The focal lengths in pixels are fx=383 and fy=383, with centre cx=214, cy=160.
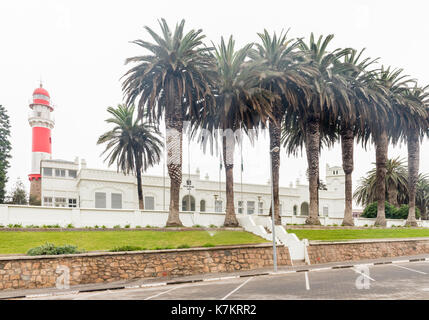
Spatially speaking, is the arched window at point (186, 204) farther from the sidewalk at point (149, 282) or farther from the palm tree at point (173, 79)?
the sidewalk at point (149, 282)

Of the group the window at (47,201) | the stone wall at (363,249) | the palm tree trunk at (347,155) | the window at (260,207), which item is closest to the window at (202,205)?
the window at (260,207)

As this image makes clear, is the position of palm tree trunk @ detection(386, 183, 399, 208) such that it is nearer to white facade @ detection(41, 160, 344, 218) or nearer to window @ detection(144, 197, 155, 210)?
white facade @ detection(41, 160, 344, 218)

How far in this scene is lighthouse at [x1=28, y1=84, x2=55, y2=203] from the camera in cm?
6756

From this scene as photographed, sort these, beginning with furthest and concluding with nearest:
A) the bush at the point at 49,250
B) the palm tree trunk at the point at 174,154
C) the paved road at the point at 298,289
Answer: the palm tree trunk at the point at 174,154
the bush at the point at 49,250
the paved road at the point at 298,289

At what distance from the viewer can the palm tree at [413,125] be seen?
145 feet

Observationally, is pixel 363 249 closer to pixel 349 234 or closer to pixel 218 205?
pixel 349 234

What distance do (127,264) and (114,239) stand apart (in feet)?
20.4

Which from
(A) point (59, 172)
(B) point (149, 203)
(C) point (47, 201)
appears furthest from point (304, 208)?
(C) point (47, 201)

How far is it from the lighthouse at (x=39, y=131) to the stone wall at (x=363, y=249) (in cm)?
5455

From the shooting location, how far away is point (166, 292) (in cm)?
1566

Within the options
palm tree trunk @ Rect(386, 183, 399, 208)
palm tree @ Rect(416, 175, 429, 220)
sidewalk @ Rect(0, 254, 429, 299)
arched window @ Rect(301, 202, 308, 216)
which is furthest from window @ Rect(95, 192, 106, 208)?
palm tree @ Rect(416, 175, 429, 220)

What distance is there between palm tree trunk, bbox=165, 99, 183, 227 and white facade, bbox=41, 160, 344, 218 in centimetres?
906
